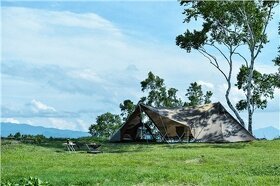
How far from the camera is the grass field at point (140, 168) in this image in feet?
45.5

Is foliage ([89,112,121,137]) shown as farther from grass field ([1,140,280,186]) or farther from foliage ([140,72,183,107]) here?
grass field ([1,140,280,186])

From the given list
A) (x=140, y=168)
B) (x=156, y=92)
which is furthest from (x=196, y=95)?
(x=140, y=168)

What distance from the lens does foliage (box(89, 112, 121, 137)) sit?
60.7 m

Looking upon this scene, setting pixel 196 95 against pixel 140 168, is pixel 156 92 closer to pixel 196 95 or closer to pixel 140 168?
pixel 196 95

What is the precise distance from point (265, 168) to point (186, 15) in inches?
1020

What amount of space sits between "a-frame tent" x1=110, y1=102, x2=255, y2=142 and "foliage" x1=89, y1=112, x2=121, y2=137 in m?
24.2

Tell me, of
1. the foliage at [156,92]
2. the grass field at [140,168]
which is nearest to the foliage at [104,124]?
the foliage at [156,92]

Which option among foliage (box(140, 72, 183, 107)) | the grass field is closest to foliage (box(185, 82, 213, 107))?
foliage (box(140, 72, 183, 107))

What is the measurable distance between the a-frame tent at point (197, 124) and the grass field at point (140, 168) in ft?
34.1

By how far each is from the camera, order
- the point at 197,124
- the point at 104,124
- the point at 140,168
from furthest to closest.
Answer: the point at 104,124 → the point at 197,124 → the point at 140,168

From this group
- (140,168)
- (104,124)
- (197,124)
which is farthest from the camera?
(104,124)

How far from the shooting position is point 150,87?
52906mm

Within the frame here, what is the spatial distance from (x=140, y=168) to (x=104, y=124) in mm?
44218

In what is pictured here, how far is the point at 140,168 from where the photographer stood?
1741cm
